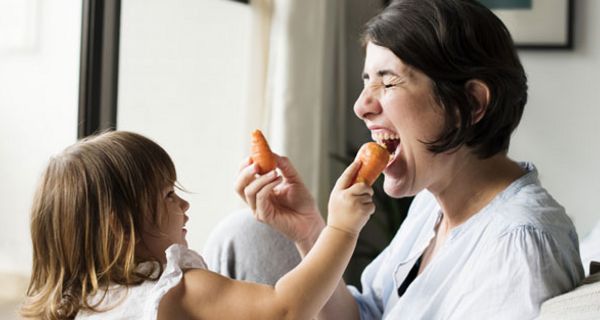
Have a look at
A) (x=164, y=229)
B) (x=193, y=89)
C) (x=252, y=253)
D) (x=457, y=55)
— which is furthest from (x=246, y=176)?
(x=193, y=89)

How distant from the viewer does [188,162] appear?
325 cm

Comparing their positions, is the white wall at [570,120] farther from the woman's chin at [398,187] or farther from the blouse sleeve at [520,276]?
the blouse sleeve at [520,276]

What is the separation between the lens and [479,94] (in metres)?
1.55

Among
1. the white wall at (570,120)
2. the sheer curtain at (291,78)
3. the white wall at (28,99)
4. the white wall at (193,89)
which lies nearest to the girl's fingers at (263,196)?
the white wall at (28,99)

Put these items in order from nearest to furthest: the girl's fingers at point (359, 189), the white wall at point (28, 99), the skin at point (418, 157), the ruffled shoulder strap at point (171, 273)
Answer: the ruffled shoulder strap at point (171, 273) < the girl's fingers at point (359, 189) < the skin at point (418, 157) < the white wall at point (28, 99)

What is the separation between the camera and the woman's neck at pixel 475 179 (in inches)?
63.6

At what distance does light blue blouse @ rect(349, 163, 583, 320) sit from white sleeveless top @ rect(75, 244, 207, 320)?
0.47 m

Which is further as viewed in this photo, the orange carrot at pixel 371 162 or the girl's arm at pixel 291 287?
the orange carrot at pixel 371 162

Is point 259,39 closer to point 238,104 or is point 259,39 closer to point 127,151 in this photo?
point 238,104

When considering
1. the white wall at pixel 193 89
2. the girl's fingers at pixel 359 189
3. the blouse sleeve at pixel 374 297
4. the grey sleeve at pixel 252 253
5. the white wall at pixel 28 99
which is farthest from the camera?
the white wall at pixel 193 89

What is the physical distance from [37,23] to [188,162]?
106 cm

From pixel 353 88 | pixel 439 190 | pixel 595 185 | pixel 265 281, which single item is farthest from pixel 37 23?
pixel 595 185

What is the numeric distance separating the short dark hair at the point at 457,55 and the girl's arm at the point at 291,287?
24 cm

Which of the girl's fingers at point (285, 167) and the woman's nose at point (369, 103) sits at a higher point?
the woman's nose at point (369, 103)
